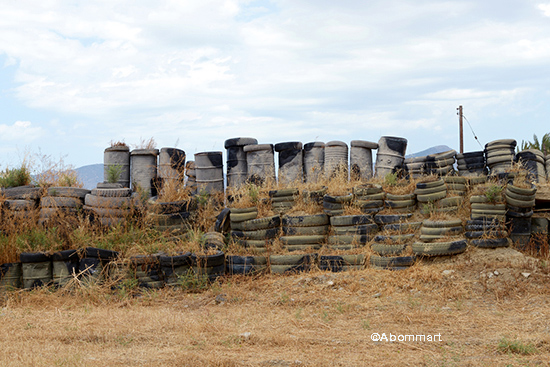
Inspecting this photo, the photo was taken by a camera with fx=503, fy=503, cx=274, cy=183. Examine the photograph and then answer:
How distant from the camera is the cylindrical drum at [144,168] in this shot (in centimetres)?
1335

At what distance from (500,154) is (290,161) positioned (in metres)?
5.01

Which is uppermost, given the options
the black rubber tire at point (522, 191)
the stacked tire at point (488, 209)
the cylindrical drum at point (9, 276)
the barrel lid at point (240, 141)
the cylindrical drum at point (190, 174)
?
the barrel lid at point (240, 141)

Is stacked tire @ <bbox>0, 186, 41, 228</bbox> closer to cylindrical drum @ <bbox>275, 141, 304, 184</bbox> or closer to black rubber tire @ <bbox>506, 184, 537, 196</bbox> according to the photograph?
cylindrical drum @ <bbox>275, 141, 304, 184</bbox>

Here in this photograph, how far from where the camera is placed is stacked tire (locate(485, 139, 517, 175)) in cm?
1167

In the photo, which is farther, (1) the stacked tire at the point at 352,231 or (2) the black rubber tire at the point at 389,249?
(1) the stacked tire at the point at 352,231

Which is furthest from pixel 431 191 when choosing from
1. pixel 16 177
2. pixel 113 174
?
pixel 16 177

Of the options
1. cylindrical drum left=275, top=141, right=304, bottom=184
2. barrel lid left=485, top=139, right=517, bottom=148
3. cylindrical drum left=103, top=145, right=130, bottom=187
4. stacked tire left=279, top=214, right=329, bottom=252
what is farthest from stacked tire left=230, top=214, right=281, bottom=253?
barrel lid left=485, top=139, right=517, bottom=148

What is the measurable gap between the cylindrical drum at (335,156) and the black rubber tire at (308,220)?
8.30 ft

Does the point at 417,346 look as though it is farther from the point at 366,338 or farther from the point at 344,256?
the point at 344,256

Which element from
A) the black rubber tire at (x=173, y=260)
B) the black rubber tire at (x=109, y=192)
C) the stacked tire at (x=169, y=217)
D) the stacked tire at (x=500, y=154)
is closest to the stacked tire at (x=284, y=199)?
the stacked tire at (x=169, y=217)

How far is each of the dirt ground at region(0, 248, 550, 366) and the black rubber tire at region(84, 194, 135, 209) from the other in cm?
215

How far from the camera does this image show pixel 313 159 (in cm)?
1287

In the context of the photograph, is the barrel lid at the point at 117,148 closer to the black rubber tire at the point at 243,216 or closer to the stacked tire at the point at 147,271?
the black rubber tire at the point at 243,216

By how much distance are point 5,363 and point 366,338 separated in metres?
4.26
